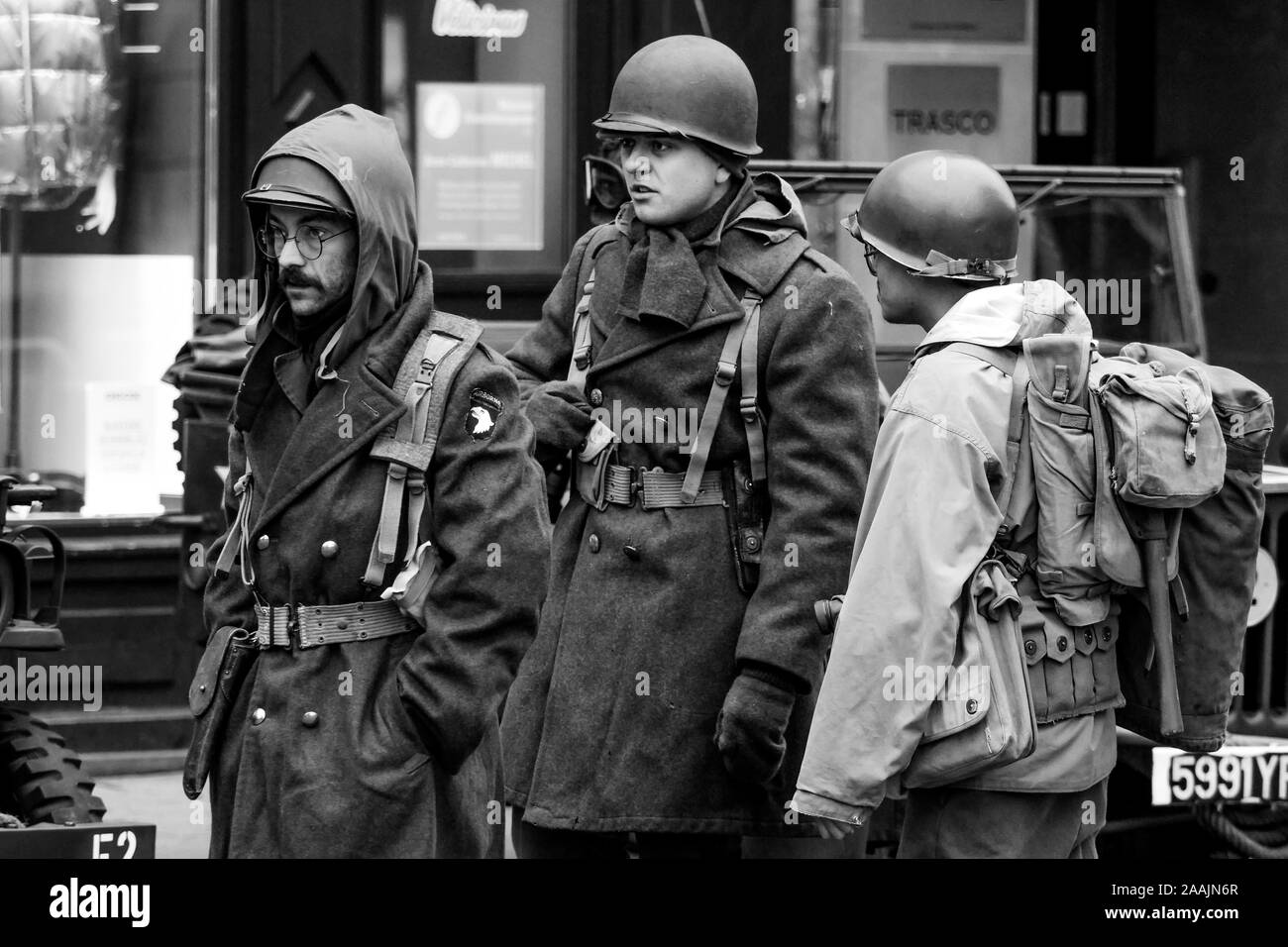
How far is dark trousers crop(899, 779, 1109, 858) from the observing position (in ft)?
11.4

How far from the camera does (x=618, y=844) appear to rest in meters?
4.44

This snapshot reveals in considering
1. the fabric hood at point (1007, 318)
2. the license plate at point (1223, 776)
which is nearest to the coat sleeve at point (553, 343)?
the fabric hood at point (1007, 318)

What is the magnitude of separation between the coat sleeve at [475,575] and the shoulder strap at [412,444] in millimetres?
26

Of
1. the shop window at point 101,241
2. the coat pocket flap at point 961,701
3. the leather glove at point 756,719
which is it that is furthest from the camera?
the shop window at point 101,241

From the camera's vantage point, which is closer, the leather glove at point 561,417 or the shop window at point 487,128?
the leather glove at point 561,417

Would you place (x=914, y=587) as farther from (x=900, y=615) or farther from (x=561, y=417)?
(x=561, y=417)

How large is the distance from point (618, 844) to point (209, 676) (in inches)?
48.0

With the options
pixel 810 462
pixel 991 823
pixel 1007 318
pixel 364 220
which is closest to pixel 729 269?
pixel 810 462

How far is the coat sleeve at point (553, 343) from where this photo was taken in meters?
4.64

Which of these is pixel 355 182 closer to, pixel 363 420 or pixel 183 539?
pixel 363 420

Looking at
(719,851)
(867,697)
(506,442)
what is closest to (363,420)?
(506,442)

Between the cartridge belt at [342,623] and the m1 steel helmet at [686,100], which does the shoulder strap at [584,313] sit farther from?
the cartridge belt at [342,623]
